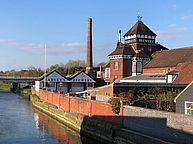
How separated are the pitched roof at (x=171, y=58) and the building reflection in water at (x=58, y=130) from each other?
19804mm

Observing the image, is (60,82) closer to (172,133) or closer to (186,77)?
(186,77)

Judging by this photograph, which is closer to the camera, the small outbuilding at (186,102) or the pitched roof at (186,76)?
the small outbuilding at (186,102)

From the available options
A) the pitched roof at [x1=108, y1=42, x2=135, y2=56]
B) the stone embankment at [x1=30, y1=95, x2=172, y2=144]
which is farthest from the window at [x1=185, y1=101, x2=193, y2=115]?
the pitched roof at [x1=108, y1=42, x2=135, y2=56]

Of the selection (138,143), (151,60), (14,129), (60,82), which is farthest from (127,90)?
(60,82)

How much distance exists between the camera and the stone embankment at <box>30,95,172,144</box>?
67.5 feet

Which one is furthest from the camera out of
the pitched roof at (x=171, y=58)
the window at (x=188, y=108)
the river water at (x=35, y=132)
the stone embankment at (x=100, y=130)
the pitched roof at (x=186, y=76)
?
the pitched roof at (x=171, y=58)

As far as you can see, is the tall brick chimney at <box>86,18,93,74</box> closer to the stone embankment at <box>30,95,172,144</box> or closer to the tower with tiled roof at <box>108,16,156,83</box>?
the tower with tiled roof at <box>108,16,156,83</box>

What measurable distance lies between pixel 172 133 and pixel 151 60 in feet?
122

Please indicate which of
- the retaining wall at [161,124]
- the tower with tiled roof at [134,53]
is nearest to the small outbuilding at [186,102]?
the retaining wall at [161,124]

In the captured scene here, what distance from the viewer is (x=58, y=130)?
31.3 m

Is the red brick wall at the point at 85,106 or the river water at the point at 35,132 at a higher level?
the red brick wall at the point at 85,106

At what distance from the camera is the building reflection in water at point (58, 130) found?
26.8 m

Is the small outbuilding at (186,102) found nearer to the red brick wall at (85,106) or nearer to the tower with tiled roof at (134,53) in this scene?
the red brick wall at (85,106)

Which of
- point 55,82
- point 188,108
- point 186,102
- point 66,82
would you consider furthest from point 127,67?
point 188,108
